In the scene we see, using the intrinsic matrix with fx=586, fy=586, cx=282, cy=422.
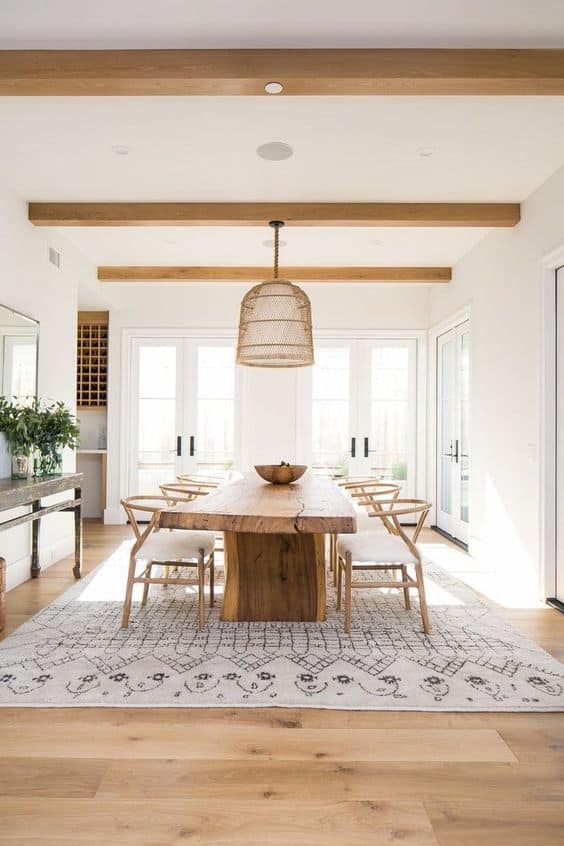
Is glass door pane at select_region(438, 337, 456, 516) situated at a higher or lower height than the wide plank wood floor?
higher

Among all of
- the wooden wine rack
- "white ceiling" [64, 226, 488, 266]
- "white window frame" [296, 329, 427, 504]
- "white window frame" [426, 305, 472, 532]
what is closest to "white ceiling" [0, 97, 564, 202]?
"white ceiling" [64, 226, 488, 266]

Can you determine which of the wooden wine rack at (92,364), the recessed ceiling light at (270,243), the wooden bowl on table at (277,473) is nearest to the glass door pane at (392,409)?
the recessed ceiling light at (270,243)

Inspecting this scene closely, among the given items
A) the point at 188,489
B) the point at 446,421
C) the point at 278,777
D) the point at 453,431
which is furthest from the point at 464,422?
the point at 278,777

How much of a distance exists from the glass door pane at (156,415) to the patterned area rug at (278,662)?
342cm

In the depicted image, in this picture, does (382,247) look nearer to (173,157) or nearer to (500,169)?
(500,169)

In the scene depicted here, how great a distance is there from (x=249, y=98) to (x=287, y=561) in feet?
8.24

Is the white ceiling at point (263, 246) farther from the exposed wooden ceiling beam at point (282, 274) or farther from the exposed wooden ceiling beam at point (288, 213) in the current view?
the exposed wooden ceiling beam at point (288, 213)

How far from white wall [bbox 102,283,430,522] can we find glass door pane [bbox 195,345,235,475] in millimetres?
182

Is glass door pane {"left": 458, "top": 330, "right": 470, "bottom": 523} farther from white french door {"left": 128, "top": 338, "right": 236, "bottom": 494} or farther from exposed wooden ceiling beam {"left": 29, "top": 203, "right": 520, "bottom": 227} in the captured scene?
white french door {"left": 128, "top": 338, "right": 236, "bottom": 494}

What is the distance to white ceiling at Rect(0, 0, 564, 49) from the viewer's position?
7.78 feet

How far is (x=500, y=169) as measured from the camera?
3.82 m

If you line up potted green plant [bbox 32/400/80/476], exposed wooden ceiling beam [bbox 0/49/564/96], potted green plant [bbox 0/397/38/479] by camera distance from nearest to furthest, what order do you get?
1. exposed wooden ceiling beam [bbox 0/49/564/96]
2. potted green plant [bbox 0/397/38/479]
3. potted green plant [bbox 32/400/80/476]

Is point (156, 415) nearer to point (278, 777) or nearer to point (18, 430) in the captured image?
point (18, 430)

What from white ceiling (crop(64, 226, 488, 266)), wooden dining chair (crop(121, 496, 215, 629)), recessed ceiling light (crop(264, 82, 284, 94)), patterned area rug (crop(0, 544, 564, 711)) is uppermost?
white ceiling (crop(64, 226, 488, 266))
